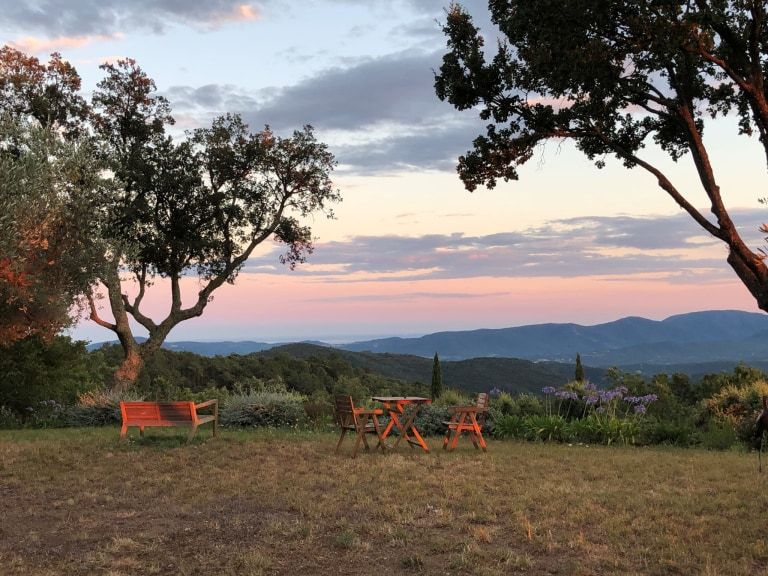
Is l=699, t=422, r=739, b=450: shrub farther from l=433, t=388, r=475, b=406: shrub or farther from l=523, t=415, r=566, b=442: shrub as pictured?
l=433, t=388, r=475, b=406: shrub

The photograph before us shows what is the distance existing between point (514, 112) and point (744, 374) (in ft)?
41.8

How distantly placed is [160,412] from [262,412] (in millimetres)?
3804

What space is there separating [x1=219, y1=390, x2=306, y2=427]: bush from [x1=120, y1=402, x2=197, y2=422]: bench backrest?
11.4 ft

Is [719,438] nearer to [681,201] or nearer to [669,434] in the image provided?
[669,434]

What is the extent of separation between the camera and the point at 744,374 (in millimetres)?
20516

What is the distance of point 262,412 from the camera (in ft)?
51.3

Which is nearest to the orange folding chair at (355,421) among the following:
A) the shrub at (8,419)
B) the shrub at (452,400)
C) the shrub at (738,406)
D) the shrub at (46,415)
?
the shrub at (452,400)

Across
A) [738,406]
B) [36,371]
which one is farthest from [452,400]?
[36,371]

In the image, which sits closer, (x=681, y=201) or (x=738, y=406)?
(x=681, y=201)

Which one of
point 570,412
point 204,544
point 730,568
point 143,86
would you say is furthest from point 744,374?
point 143,86

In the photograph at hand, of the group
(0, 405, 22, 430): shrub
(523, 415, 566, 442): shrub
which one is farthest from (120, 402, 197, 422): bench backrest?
(523, 415, 566, 442): shrub

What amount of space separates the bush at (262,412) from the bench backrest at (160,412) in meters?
3.47

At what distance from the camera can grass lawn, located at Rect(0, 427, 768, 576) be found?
5.63m

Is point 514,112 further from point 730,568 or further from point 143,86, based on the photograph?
point 143,86
